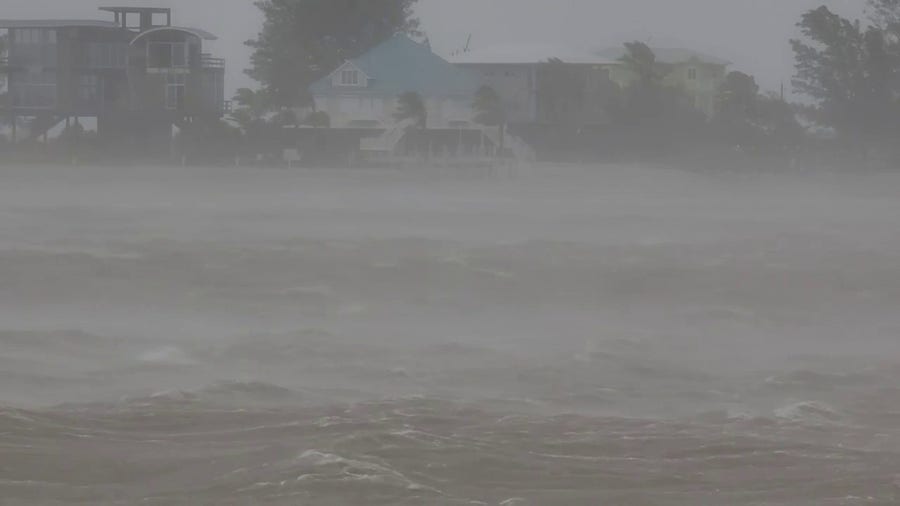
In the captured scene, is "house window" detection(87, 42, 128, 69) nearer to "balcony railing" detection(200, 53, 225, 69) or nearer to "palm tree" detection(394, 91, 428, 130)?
"balcony railing" detection(200, 53, 225, 69)

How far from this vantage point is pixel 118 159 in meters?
8.73

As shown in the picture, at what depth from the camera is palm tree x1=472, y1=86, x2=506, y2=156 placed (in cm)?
827

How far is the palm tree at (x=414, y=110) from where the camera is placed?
28.0 ft

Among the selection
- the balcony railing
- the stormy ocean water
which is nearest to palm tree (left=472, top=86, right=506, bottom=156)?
the stormy ocean water

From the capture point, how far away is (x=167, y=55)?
8.52 metres

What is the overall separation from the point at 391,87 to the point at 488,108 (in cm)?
61

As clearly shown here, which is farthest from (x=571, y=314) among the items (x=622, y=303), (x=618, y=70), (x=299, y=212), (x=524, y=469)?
(x=299, y=212)

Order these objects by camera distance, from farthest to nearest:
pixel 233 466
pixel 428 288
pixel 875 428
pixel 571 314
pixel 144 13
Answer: pixel 144 13 → pixel 428 288 → pixel 571 314 → pixel 875 428 → pixel 233 466

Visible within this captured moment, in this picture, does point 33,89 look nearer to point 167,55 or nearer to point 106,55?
point 106,55

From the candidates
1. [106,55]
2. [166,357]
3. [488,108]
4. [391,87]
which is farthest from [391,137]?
[166,357]

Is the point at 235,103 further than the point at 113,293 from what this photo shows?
Yes

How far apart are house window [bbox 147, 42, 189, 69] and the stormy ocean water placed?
69 cm

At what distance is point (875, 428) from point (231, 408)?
4.30 ft

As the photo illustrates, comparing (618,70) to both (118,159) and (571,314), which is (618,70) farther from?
(571,314)
